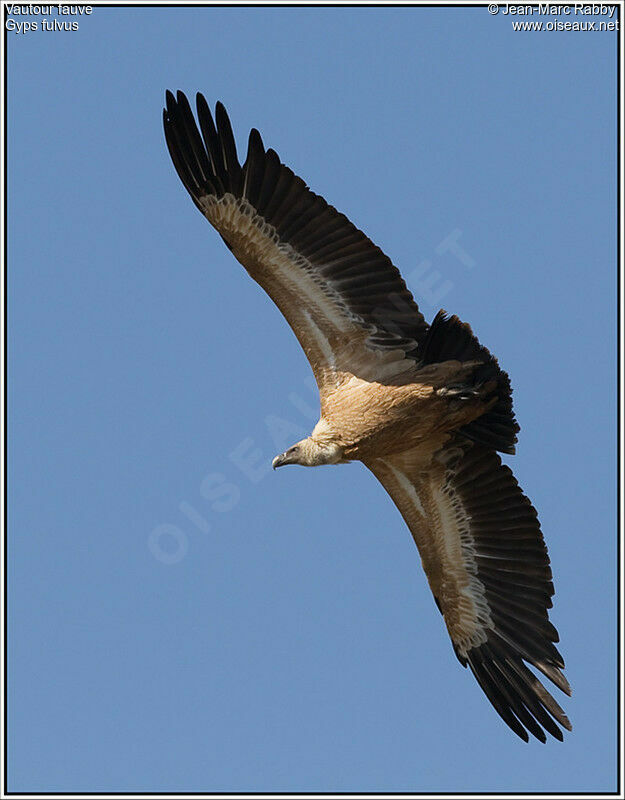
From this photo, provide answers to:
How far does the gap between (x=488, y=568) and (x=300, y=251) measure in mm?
3717

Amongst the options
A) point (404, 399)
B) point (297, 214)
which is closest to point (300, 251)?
point (297, 214)

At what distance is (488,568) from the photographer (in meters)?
14.4

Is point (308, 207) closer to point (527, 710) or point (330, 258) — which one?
point (330, 258)

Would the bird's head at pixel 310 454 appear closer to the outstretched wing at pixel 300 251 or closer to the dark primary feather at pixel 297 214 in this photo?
the outstretched wing at pixel 300 251

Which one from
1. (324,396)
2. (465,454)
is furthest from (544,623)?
(324,396)

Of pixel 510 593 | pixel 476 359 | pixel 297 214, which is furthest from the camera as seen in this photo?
pixel 510 593

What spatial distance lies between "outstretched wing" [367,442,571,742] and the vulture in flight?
1 cm

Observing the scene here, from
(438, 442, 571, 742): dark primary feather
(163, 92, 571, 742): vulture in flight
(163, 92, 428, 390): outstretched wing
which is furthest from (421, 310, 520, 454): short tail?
(438, 442, 571, 742): dark primary feather

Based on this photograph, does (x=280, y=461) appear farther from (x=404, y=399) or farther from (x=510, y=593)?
(x=510, y=593)

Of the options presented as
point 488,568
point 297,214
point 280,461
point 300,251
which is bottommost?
point 488,568

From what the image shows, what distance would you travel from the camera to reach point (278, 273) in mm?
13461

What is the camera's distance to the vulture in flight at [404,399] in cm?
1315

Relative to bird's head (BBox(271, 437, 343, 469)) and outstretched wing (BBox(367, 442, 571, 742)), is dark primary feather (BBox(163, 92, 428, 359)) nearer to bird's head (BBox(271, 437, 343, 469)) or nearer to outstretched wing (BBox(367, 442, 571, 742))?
bird's head (BBox(271, 437, 343, 469))

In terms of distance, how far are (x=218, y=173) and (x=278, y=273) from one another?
1.06m
